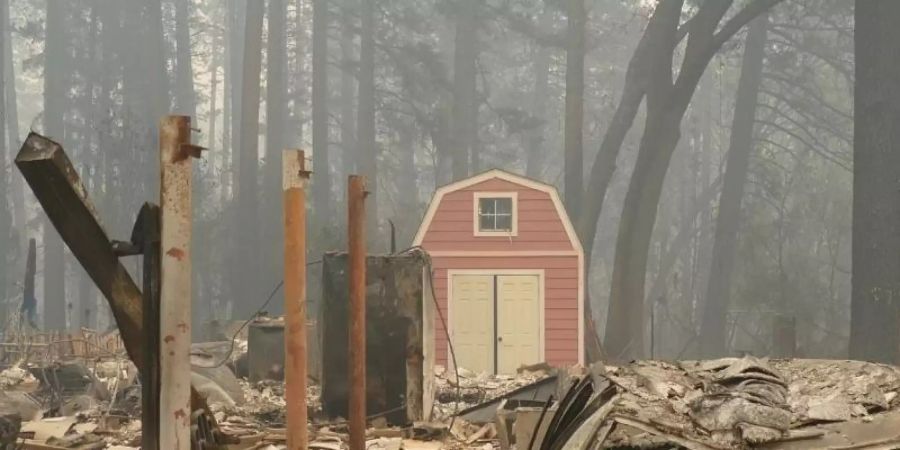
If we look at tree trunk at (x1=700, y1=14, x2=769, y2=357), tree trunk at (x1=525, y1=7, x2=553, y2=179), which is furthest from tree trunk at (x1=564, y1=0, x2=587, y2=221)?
tree trunk at (x1=525, y1=7, x2=553, y2=179)

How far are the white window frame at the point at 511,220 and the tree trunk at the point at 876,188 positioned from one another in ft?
19.0

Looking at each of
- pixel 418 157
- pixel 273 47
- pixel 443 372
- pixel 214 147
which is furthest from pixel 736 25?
pixel 214 147

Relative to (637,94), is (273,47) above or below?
above

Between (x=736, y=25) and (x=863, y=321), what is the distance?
8.69m

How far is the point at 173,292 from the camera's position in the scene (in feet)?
14.3

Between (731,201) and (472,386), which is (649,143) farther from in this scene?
(472,386)

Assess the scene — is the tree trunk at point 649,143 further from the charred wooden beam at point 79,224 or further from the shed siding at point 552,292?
the charred wooden beam at point 79,224

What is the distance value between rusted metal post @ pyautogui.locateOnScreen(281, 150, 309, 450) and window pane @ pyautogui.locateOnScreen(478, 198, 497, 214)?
10880 mm

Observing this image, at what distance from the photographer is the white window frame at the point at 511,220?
16.8 meters

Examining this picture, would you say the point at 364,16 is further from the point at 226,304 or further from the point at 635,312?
the point at 635,312

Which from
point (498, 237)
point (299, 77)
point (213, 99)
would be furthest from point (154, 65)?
point (498, 237)

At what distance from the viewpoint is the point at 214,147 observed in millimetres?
51781

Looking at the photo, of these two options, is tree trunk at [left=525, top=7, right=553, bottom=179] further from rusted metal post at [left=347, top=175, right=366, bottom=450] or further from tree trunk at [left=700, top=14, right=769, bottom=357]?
rusted metal post at [left=347, top=175, right=366, bottom=450]

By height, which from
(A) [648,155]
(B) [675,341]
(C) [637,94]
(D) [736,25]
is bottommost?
(B) [675,341]
